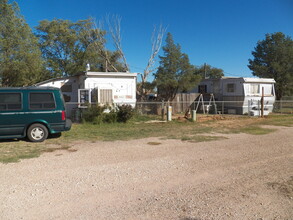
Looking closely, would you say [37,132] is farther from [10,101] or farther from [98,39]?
[98,39]

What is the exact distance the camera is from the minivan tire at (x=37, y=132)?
27.1ft

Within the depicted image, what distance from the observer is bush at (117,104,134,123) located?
43.2 ft

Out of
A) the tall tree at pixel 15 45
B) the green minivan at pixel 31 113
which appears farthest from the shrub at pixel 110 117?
the tall tree at pixel 15 45

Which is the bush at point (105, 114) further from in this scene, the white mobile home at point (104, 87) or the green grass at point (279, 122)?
the green grass at point (279, 122)

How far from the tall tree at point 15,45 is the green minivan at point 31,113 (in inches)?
335

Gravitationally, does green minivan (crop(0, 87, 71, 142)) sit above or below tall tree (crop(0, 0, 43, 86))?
below

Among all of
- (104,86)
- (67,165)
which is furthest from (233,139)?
(104,86)

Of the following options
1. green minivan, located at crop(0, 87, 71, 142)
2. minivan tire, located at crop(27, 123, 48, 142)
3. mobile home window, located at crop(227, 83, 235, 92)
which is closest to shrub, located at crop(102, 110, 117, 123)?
green minivan, located at crop(0, 87, 71, 142)

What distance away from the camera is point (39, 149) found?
7293 mm

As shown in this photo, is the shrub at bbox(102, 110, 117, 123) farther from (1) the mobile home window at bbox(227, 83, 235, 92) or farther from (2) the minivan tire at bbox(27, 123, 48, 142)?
(1) the mobile home window at bbox(227, 83, 235, 92)

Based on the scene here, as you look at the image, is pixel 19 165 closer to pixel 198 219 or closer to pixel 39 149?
pixel 39 149

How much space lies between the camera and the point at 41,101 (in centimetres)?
844

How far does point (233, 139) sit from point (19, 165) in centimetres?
697

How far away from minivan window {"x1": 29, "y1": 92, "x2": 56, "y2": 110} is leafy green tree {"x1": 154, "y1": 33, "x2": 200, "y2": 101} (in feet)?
38.4
